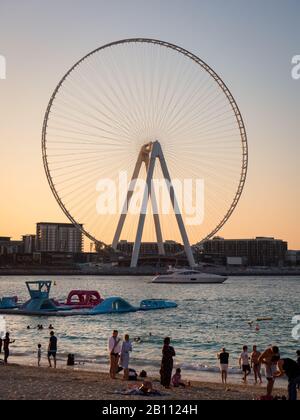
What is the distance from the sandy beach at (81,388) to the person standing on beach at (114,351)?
0.38 m

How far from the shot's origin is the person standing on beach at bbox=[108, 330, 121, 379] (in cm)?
2402

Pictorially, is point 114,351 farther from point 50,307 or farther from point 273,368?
point 50,307

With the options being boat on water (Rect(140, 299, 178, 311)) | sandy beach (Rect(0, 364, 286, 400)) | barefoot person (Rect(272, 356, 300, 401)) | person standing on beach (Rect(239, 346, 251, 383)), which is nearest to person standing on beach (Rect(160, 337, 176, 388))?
sandy beach (Rect(0, 364, 286, 400))

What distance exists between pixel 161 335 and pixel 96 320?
1172 cm

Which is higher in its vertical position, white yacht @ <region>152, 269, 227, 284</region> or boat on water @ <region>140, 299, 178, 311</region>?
white yacht @ <region>152, 269, 227, 284</region>

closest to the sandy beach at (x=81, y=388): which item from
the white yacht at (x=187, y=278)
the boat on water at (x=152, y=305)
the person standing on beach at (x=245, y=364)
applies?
the person standing on beach at (x=245, y=364)

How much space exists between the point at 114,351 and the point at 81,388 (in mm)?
3140

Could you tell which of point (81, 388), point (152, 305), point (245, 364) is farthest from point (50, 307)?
point (81, 388)

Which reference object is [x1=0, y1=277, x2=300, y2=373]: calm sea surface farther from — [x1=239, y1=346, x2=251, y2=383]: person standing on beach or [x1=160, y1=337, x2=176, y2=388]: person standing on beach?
[x1=160, y1=337, x2=176, y2=388]: person standing on beach

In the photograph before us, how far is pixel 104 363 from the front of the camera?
3359 centimetres

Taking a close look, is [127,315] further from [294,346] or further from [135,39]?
[135,39]

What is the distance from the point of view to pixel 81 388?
2153cm

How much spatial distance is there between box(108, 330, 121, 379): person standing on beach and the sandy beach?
1.25 feet
